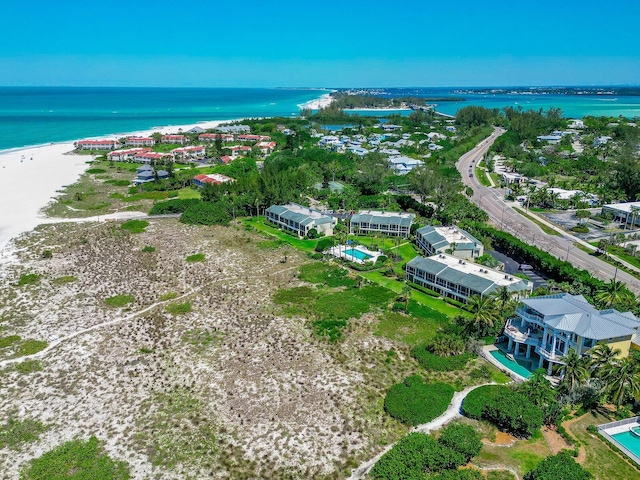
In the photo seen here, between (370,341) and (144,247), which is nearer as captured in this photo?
(370,341)

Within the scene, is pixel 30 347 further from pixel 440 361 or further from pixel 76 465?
pixel 440 361

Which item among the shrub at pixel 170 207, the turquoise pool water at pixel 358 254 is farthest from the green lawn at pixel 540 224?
the shrub at pixel 170 207

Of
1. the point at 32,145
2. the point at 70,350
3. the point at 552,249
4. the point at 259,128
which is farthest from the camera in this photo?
the point at 259,128

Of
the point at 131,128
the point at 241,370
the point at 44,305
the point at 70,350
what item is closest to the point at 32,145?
the point at 131,128

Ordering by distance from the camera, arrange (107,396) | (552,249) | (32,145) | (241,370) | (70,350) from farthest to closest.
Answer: (32,145) < (552,249) < (70,350) < (241,370) < (107,396)

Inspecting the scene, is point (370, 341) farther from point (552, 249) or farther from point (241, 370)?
point (552, 249)

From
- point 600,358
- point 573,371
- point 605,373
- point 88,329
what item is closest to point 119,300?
point 88,329

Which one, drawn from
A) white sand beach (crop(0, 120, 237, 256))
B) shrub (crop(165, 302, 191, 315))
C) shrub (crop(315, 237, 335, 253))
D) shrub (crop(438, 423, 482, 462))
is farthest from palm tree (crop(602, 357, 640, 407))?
white sand beach (crop(0, 120, 237, 256))

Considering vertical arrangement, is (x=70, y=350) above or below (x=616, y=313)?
below

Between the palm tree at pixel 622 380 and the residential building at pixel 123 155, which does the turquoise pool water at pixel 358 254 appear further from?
the residential building at pixel 123 155
